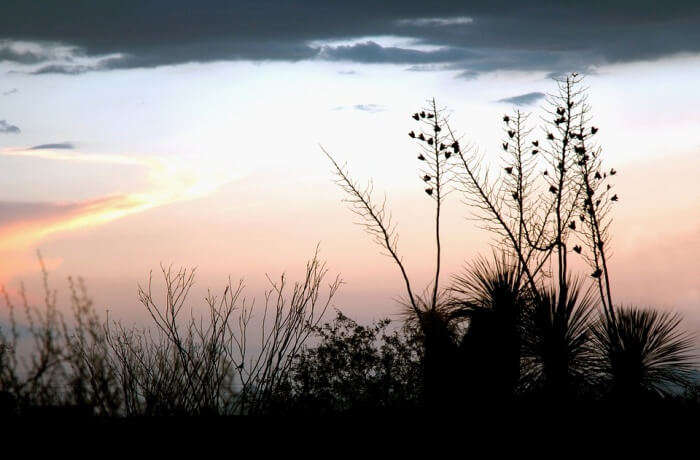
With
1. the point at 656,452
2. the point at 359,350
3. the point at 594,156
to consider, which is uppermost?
the point at 594,156

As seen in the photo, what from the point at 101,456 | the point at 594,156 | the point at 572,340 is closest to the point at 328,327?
the point at 572,340

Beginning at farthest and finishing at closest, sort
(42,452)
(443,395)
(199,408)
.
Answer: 1. (443,395)
2. (199,408)
3. (42,452)

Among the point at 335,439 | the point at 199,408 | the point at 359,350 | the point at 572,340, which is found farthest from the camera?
the point at 359,350

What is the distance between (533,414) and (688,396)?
5.38 meters

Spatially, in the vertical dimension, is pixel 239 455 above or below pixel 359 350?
below

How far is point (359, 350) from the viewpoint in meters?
13.8

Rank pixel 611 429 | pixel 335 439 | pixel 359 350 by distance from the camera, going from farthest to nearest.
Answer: pixel 359 350 → pixel 611 429 → pixel 335 439

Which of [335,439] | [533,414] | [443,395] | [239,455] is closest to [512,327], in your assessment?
[443,395]

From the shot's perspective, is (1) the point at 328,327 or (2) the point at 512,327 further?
(1) the point at 328,327

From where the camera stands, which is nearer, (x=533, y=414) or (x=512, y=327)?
(x=533, y=414)

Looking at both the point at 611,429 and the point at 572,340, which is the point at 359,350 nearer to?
the point at 572,340

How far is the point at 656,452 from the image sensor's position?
7238 millimetres

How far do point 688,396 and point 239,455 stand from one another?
783 centimetres

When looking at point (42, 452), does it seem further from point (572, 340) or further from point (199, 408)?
point (572, 340)
